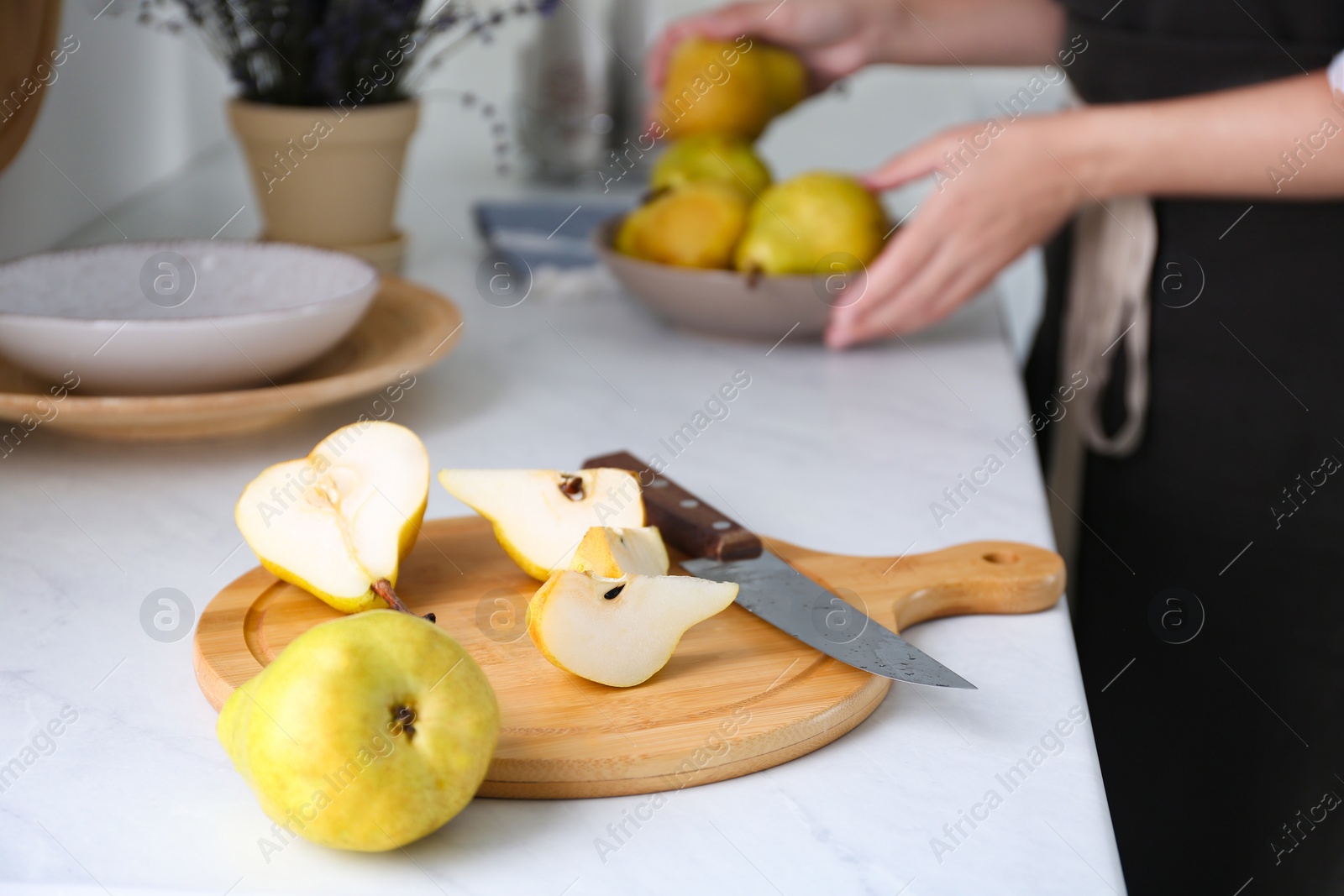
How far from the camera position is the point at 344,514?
625 millimetres

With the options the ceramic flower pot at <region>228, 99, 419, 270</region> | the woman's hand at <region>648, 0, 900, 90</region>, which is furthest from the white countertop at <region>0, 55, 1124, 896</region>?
the woman's hand at <region>648, 0, 900, 90</region>

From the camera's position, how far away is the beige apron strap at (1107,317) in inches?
42.2

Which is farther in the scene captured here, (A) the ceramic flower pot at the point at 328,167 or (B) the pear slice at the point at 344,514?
(A) the ceramic flower pot at the point at 328,167

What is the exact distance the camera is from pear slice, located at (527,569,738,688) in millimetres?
535

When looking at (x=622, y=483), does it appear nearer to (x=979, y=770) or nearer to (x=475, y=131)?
(x=979, y=770)

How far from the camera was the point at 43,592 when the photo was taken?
665 mm

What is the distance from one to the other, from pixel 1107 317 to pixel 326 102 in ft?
2.57

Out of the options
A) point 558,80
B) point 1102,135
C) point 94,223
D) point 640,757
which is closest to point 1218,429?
point 1102,135

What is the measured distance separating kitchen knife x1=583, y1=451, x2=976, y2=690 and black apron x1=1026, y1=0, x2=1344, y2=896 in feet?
1.85

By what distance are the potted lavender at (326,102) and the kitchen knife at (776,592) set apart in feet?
2.05

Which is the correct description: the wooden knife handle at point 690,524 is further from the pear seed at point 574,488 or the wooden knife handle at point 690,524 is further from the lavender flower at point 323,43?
the lavender flower at point 323,43

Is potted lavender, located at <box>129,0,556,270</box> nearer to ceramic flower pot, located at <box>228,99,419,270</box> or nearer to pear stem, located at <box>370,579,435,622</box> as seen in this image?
ceramic flower pot, located at <box>228,99,419,270</box>

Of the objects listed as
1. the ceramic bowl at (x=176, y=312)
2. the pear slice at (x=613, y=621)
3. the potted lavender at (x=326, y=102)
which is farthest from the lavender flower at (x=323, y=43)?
the pear slice at (x=613, y=621)

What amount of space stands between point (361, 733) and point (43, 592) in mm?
329
